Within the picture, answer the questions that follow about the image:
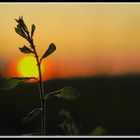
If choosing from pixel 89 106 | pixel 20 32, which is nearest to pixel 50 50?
pixel 20 32

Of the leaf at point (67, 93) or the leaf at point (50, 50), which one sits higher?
the leaf at point (50, 50)

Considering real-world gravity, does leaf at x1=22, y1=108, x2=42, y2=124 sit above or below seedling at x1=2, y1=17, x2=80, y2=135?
below

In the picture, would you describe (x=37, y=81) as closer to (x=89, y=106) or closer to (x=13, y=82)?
(x=13, y=82)

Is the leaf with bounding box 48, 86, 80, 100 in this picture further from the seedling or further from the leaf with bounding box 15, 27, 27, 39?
the leaf with bounding box 15, 27, 27, 39

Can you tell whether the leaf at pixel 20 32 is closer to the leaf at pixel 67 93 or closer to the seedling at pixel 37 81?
the seedling at pixel 37 81

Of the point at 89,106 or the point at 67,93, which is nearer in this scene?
the point at 67,93

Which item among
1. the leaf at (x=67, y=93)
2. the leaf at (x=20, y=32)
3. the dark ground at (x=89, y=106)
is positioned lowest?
the dark ground at (x=89, y=106)

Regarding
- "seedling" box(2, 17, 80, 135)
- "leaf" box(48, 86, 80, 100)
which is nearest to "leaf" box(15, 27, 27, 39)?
"seedling" box(2, 17, 80, 135)

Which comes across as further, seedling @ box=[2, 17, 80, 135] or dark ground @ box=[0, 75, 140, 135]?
dark ground @ box=[0, 75, 140, 135]

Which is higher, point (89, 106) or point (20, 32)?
point (20, 32)

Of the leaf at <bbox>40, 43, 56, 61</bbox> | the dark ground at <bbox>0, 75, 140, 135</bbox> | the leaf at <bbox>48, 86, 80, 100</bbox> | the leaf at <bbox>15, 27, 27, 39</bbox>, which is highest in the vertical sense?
the leaf at <bbox>15, 27, 27, 39</bbox>

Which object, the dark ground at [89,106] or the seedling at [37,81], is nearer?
the seedling at [37,81]

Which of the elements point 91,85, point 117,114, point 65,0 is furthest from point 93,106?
point 65,0

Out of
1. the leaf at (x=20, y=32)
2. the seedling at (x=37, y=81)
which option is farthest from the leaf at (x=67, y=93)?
the leaf at (x=20, y=32)
